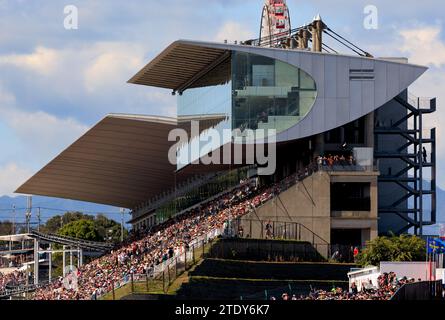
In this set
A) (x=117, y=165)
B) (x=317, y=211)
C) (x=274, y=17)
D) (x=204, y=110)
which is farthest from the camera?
(x=117, y=165)

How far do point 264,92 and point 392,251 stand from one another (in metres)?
11.5

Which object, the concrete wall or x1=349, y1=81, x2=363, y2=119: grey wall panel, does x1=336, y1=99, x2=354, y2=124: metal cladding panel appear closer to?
x1=349, y1=81, x2=363, y2=119: grey wall panel

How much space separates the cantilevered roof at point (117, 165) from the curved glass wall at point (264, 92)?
2.44 m

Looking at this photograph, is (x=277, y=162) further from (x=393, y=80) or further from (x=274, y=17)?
(x=274, y=17)

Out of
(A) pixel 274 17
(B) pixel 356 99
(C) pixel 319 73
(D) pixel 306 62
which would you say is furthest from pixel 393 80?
(A) pixel 274 17

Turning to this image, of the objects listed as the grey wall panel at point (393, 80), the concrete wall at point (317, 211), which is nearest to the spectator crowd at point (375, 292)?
the concrete wall at point (317, 211)

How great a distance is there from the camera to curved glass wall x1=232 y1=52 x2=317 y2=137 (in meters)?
71.3

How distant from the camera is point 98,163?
9875 centimetres

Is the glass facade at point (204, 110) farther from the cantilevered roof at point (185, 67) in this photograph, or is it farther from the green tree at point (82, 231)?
the green tree at point (82, 231)

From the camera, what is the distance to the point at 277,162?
8031 centimetres
